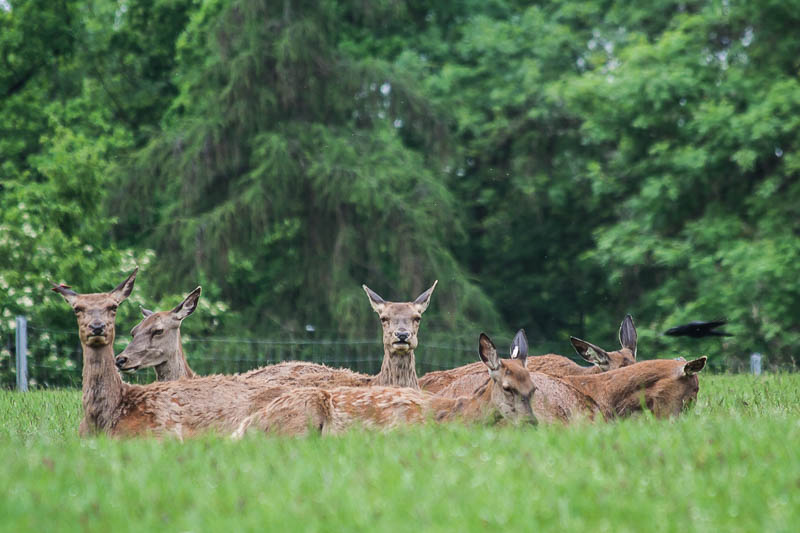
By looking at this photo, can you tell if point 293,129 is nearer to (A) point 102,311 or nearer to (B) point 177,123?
(B) point 177,123

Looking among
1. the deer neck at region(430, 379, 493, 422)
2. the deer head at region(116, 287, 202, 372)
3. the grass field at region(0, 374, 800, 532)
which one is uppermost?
the deer head at region(116, 287, 202, 372)

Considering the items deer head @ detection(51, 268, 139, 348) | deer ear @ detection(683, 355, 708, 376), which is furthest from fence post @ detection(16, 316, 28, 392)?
deer ear @ detection(683, 355, 708, 376)

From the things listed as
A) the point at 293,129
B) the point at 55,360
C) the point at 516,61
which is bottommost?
the point at 55,360

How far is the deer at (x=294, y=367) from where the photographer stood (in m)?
12.3

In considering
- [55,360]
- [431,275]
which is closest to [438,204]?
[431,275]

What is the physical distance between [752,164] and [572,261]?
1057 cm

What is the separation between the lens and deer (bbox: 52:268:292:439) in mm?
9656

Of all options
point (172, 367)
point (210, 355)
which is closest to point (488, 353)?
point (172, 367)

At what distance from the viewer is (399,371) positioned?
12328 mm

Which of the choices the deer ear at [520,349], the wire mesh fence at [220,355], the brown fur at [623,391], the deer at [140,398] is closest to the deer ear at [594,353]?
the brown fur at [623,391]

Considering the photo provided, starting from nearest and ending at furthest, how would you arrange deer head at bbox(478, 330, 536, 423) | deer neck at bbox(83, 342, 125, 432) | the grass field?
1. the grass field
2. deer head at bbox(478, 330, 536, 423)
3. deer neck at bbox(83, 342, 125, 432)

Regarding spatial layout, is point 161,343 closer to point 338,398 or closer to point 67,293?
point 67,293

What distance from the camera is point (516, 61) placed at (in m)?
31.5

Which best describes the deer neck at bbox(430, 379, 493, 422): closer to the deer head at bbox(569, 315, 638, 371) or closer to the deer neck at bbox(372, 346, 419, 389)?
the deer neck at bbox(372, 346, 419, 389)
